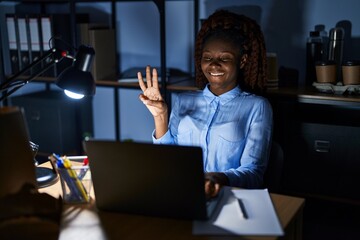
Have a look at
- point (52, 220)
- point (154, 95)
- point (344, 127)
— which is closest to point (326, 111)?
point (344, 127)

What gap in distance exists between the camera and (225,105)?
1.82m

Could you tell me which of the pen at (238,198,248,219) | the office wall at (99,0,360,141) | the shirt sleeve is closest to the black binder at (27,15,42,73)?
the office wall at (99,0,360,141)

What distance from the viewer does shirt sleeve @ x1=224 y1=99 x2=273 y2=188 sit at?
1551 millimetres

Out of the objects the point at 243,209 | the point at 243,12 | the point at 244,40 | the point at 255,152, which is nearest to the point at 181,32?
the point at 243,12

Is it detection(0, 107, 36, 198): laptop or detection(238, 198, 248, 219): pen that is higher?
detection(0, 107, 36, 198): laptop

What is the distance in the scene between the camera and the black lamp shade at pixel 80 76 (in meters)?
1.24

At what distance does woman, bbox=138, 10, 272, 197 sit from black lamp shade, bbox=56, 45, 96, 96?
0.42m

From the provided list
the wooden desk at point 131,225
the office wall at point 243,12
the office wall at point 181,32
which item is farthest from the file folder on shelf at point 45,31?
the wooden desk at point 131,225

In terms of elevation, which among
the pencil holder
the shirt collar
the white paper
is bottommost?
the white paper

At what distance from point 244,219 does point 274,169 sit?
55 centimetres

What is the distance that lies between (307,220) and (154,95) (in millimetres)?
1199

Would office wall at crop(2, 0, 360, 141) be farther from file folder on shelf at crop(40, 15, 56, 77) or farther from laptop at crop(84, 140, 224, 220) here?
laptop at crop(84, 140, 224, 220)

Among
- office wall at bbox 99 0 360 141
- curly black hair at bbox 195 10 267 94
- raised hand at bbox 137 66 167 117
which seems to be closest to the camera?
raised hand at bbox 137 66 167 117

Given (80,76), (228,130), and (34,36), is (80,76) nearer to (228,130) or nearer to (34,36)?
(228,130)
